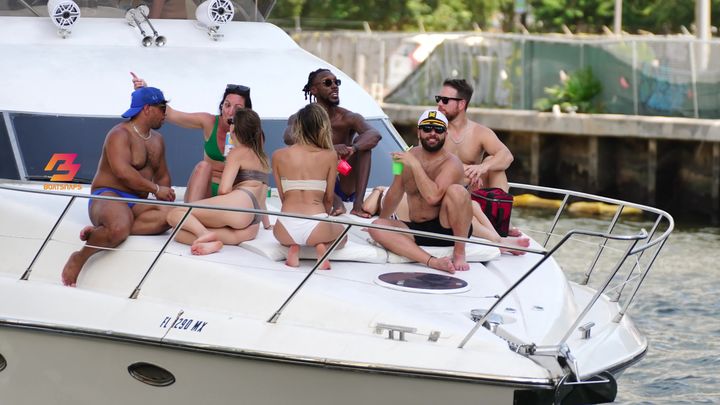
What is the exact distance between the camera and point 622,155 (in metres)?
20.6

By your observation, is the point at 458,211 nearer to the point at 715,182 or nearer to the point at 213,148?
the point at 213,148

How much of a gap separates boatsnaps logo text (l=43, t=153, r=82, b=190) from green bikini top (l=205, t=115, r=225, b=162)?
0.80 meters

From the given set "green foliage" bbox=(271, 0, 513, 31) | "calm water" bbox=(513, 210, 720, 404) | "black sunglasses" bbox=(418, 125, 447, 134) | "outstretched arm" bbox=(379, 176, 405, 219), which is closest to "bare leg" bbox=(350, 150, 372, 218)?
"outstretched arm" bbox=(379, 176, 405, 219)

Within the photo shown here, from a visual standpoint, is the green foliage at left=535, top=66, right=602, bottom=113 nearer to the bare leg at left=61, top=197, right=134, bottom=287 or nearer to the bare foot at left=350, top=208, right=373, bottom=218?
the bare foot at left=350, top=208, right=373, bottom=218

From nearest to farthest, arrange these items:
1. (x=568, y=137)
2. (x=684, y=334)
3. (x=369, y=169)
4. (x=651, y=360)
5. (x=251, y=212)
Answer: (x=251, y=212) → (x=369, y=169) → (x=651, y=360) → (x=684, y=334) → (x=568, y=137)

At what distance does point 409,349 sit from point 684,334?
21.6 ft

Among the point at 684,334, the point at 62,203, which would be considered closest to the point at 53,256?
the point at 62,203

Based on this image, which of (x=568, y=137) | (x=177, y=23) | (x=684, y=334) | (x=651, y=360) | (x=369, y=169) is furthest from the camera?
(x=568, y=137)

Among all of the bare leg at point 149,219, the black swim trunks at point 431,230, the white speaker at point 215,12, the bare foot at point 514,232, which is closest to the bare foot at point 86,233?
the bare leg at point 149,219

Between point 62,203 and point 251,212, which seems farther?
point 62,203

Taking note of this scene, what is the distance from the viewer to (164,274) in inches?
285

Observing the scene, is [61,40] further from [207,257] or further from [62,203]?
[207,257]

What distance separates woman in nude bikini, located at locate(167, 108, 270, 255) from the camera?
7383mm

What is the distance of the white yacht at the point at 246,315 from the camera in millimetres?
6598
